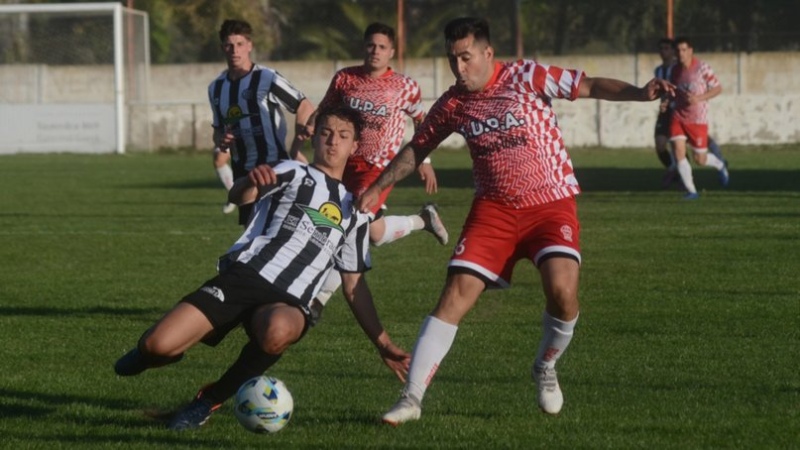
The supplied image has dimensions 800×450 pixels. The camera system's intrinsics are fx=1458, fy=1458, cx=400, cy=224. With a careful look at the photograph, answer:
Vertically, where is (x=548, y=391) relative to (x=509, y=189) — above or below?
below

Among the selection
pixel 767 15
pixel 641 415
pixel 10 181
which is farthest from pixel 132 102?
pixel 641 415

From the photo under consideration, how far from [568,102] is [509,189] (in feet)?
94.6

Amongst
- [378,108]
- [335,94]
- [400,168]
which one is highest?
[335,94]

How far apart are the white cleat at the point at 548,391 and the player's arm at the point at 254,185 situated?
59.4 inches

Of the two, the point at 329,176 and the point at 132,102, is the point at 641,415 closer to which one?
the point at 329,176

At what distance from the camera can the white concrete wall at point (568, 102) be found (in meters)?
35.1

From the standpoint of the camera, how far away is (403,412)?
641cm

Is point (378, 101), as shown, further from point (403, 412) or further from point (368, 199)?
point (403, 412)

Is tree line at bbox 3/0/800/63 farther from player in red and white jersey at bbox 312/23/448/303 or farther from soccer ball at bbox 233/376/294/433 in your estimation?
soccer ball at bbox 233/376/294/433

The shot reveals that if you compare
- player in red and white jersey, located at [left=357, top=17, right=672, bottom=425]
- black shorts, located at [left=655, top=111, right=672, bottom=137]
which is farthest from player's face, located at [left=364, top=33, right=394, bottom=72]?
black shorts, located at [left=655, top=111, right=672, bottom=137]

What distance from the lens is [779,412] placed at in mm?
6703

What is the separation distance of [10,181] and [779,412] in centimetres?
2148

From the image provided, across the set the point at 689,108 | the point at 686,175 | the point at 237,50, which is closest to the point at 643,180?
the point at 689,108

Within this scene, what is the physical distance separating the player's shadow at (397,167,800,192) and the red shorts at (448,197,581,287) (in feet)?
50.1
